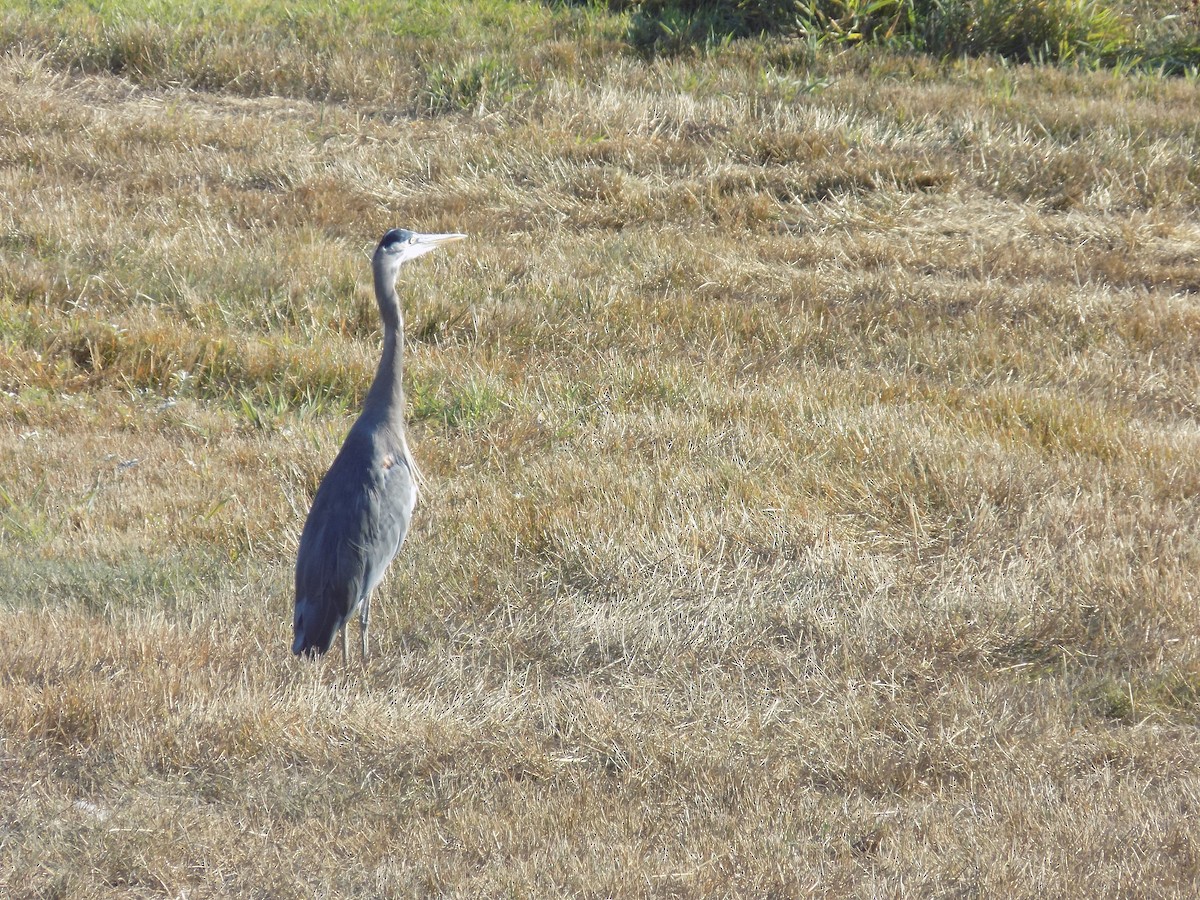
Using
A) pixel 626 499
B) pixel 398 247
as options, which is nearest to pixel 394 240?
pixel 398 247

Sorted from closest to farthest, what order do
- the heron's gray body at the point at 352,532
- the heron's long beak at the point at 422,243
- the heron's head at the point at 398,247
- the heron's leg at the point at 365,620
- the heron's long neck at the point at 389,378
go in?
1. the heron's gray body at the point at 352,532
2. the heron's leg at the point at 365,620
3. the heron's long neck at the point at 389,378
4. the heron's head at the point at 398,247
5. the heron's long beak at the point at 422,243

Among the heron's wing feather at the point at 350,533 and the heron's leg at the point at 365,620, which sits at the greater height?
the heron's wing feather at the point at 350,533

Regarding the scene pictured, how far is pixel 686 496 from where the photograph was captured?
602 centimetres

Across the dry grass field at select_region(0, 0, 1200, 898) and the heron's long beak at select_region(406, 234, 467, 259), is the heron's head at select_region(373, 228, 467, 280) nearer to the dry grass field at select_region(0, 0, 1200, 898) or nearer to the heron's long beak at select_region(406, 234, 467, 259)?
the heron's long beak at select_region(406, 234, 467, 259)

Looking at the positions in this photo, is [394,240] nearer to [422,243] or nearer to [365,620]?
[422,243]

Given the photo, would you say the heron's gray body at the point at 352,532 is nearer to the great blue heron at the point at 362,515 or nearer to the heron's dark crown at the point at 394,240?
the great blue heron at the point at 362,515

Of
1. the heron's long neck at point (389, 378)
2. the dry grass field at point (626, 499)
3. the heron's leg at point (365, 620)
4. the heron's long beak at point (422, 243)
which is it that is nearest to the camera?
the dry grass field at point (626, 499)

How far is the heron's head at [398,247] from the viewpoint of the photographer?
532 cm

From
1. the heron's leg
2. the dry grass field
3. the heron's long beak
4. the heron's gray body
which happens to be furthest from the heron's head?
the heron's leg

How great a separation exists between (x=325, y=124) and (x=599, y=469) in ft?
26.9

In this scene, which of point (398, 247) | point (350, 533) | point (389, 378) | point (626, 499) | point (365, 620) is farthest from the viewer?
point (626, 499)

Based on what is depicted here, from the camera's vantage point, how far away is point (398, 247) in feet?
17.9

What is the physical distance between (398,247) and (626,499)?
5.18 ft

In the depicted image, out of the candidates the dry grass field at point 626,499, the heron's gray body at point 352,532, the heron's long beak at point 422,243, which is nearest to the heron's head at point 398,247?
the heron's long beak at point 422,243
